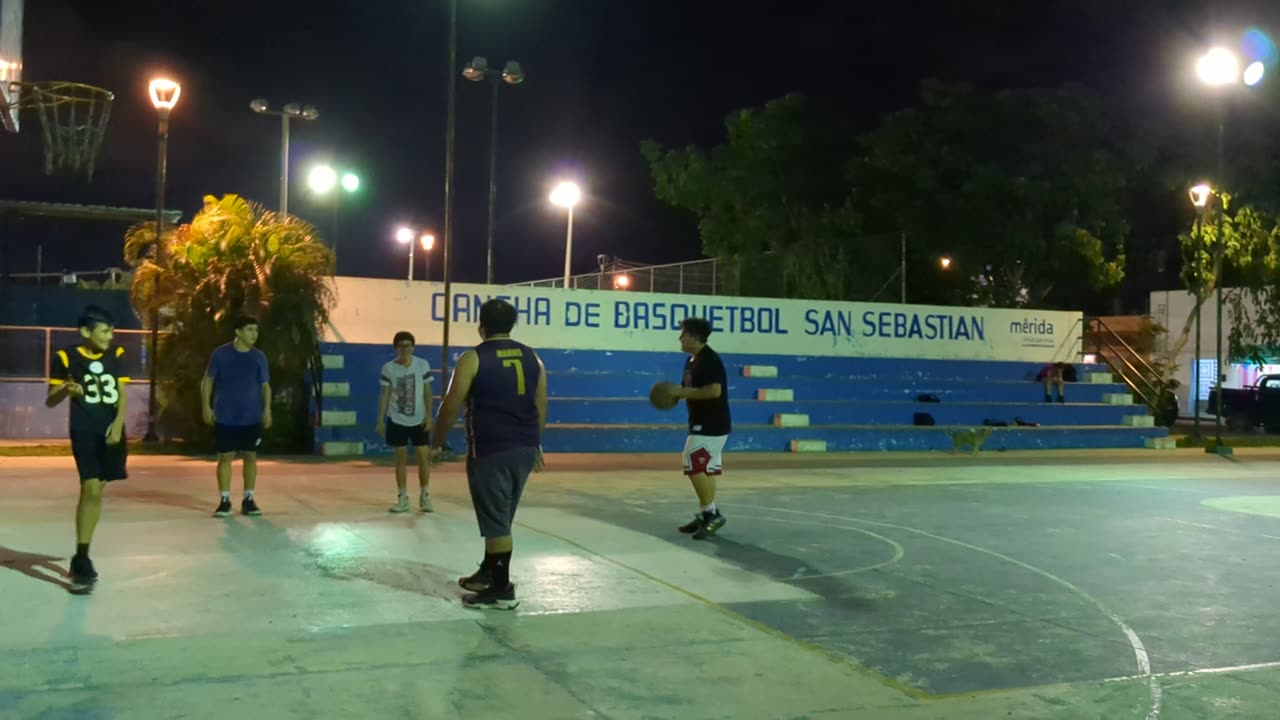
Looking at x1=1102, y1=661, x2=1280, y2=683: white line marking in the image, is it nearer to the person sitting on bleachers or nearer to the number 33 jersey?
the number 33 jersey

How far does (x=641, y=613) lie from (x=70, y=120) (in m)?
15.3

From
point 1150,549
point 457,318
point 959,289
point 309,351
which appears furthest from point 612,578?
point 959,289

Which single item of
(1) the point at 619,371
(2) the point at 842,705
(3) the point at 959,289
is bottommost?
(2) the point at 842,705

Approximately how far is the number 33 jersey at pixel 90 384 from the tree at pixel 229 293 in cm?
997

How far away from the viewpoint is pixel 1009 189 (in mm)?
30516

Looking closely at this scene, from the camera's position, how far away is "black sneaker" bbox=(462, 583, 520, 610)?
6738 millimetres

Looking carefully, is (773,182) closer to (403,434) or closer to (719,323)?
(719,323)

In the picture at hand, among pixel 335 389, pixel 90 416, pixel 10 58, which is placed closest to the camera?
pixel 90 416

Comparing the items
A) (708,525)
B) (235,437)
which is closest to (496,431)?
(708,525)

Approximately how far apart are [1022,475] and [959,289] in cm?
1613

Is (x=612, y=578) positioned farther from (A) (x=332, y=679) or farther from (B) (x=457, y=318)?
(B) (x=457, y=318)

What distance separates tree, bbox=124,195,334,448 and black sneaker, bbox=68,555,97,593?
10245mm

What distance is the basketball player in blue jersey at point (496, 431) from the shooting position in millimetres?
6711

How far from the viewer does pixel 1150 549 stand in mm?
9859
